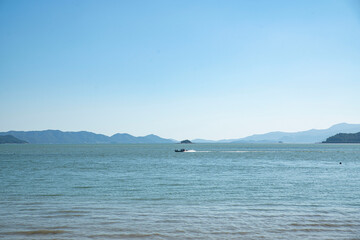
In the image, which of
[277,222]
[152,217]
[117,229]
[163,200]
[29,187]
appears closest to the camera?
[117,229]

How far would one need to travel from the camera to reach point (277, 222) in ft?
52.4

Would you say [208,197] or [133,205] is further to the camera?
[208,197]

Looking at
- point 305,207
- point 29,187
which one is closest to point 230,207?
point 305,207

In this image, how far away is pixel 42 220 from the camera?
1619 centimetres

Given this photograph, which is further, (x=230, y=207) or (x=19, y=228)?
(x=230, y=207)

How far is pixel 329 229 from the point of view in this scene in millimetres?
14836

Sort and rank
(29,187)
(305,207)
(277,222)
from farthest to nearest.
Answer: (29,187) → (305,207) → (277,222)

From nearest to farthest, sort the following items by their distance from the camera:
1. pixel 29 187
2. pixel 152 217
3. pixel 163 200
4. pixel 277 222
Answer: pixel 277 222 → pixel 152 217 → pixel 163 200 → pixel 29 187

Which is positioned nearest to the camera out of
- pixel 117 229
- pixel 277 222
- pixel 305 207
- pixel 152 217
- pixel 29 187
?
pixel 117 229

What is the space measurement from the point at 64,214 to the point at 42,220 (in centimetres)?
151

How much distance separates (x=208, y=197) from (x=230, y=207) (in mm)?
3754

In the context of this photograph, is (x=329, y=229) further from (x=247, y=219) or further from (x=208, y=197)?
(x=208, y=197)

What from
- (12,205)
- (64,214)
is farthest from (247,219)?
(12,205)

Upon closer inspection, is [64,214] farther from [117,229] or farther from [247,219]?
[247,219]
